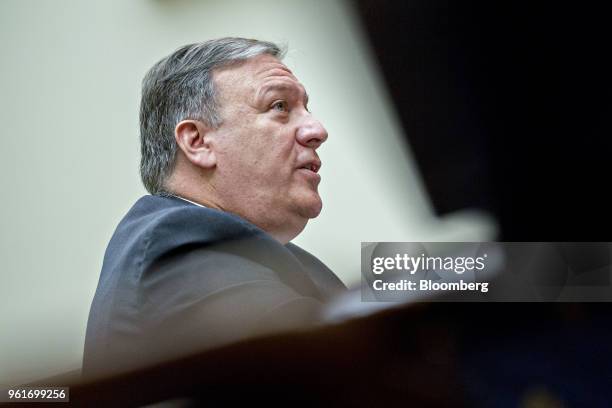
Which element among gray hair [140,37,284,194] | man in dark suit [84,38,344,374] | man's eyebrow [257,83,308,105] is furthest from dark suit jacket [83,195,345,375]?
man's eyebrow [257,83,308,105]

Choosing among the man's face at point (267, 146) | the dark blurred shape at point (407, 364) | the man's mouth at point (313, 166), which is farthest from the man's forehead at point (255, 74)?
the dark blurred shape at point (407, 364)

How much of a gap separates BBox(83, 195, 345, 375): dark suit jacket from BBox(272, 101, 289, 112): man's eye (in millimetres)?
203

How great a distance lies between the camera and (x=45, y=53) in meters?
1.82

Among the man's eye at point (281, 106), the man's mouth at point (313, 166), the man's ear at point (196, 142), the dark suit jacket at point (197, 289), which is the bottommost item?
the dark suit jacket at point (197, 289)

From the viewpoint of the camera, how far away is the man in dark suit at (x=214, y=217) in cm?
161

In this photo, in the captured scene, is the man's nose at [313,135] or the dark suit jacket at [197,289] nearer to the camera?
the dark suit jacket at [197,289]

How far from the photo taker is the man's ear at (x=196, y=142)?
1699mm

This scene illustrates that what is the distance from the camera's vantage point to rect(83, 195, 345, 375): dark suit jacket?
1.60 meters

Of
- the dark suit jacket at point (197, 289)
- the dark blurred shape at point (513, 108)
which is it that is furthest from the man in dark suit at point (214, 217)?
the dark blurred shape at point (513, 108)

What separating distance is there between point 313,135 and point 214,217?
22 centimetres

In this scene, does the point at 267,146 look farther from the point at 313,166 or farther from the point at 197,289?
the point at 197,289

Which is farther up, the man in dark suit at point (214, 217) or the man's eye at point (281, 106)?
the man's eye at point (281, 106)

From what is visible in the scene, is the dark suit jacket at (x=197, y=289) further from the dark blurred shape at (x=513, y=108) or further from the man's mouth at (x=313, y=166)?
the dark blurred shape at (x=513, y=108)

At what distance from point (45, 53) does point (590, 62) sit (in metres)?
0.93
